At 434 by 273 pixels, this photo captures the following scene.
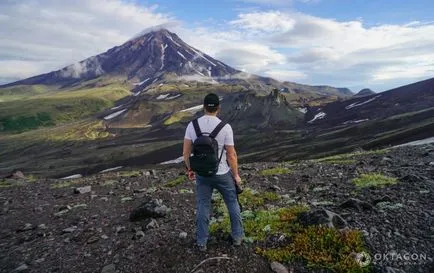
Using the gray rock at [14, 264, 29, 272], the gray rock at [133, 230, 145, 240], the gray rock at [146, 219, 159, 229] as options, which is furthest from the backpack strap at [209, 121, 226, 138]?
the gray rock at [14, 264, 29, 272]

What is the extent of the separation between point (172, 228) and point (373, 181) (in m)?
8.49

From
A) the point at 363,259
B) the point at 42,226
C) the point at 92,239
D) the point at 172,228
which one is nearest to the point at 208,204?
the point at 172,228

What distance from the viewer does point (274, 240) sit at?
10531mm

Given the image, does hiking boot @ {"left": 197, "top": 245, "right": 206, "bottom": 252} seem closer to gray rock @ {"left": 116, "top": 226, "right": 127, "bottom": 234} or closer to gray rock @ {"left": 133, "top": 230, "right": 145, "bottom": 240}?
gray rock @ {"left": 133, "top": 230, "right": 145, "bottom": 240}

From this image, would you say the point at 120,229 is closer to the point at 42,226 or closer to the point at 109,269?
the point at 109,269

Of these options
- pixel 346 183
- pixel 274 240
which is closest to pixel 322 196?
pixel 346 183

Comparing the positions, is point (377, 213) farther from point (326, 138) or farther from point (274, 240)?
point (326, 138)

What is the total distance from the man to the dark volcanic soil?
55 cm

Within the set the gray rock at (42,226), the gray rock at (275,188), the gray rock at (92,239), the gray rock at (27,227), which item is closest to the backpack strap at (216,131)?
the gray rock at (92,239)

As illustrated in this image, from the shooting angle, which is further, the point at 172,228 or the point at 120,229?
the point at 120,229

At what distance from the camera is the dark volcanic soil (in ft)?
31.8

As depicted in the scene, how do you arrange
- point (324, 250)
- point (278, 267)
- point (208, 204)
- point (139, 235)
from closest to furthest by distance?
point (278, 267)
point (324, 250)
point (208, 204)
point (139, 235)

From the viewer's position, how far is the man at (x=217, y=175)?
10.1 m

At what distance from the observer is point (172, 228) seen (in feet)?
41.9
